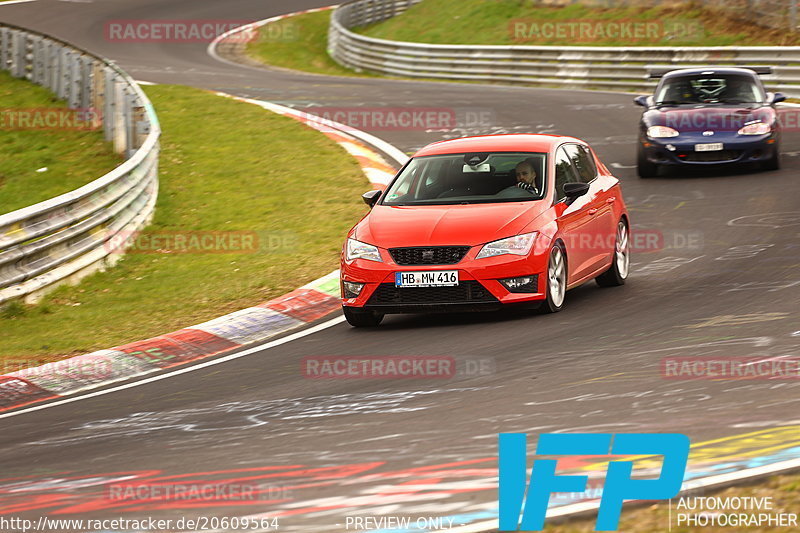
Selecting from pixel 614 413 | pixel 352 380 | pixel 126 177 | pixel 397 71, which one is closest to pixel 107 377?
pixel 352 380

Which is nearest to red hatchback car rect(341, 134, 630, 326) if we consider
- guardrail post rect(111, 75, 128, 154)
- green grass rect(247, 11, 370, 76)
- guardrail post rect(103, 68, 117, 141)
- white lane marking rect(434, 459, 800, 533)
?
white lane marking rect(434, 459, 800, 533)

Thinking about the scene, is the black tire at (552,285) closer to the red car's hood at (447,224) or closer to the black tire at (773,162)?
the red car's hood at (447,224)

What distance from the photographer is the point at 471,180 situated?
1141 cm

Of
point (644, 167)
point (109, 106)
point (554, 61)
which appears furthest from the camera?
point (554, 61)

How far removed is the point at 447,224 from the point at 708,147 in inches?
316

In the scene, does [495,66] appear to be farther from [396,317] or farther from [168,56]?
[396,317]

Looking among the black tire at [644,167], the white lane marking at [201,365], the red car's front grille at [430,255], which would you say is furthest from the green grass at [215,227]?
the black tire at [644,167]

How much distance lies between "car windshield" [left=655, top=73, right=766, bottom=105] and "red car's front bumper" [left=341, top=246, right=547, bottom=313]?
8.77m

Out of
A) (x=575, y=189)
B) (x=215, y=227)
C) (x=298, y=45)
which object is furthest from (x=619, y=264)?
(x=298, y=45)

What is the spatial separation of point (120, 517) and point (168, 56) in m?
35.7

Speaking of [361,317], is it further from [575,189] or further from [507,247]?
[575,189]

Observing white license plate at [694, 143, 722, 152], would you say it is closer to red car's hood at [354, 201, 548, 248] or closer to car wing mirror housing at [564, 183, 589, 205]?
car wing mirror housing at [564, 183, 589, 205]

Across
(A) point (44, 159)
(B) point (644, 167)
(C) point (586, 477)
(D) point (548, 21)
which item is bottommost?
(D) point (548, 21)

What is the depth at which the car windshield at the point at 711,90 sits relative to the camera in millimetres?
18344
